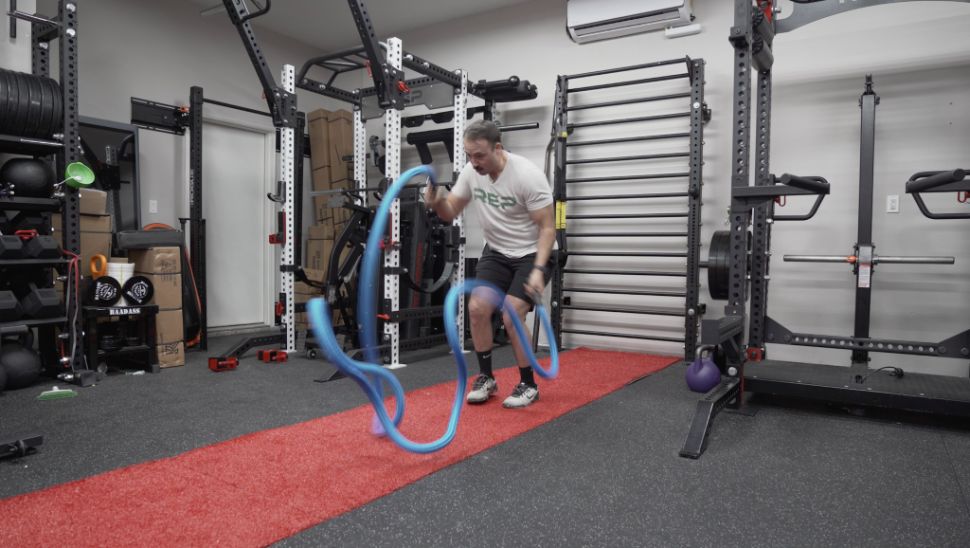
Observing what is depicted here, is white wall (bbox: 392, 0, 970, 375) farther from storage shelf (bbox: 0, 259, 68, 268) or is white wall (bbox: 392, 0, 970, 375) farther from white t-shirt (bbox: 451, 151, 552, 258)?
storage shelf (bbox: 0, 259, 68, 268)

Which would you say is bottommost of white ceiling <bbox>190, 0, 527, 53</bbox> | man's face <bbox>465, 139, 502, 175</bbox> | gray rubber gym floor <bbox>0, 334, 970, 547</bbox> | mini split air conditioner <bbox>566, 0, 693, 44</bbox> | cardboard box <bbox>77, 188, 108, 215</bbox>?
gray rubber gym floor <bbox>0, 334, 970, 547</bbox>

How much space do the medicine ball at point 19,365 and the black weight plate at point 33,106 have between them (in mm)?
1242

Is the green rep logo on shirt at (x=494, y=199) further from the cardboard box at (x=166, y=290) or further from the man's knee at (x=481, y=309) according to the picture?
the cardboard box at (x=166, y=290)

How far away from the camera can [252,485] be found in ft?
6.40

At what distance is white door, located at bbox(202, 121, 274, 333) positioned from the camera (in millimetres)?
5668

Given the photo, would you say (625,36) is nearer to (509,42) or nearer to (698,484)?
(509,42)

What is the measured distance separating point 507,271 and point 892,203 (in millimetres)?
2810

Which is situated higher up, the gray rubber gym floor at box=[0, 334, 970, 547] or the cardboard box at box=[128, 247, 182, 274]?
the cardboard box at box=[128, 247, 182, 274]

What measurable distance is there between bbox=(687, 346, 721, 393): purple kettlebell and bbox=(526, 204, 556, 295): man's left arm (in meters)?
1.22

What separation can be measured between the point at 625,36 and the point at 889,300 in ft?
9.22

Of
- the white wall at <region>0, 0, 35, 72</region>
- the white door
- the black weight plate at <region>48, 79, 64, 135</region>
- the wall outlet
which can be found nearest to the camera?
the black weight plate at <region>48, 79, 64, 135</region>

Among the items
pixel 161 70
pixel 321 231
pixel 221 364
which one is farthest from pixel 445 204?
pixel 161 70

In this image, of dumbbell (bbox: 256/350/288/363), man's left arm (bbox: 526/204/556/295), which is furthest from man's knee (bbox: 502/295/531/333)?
dumbbell (bbox: 256/350/288/363)

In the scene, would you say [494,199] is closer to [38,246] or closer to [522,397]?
[522,397]
